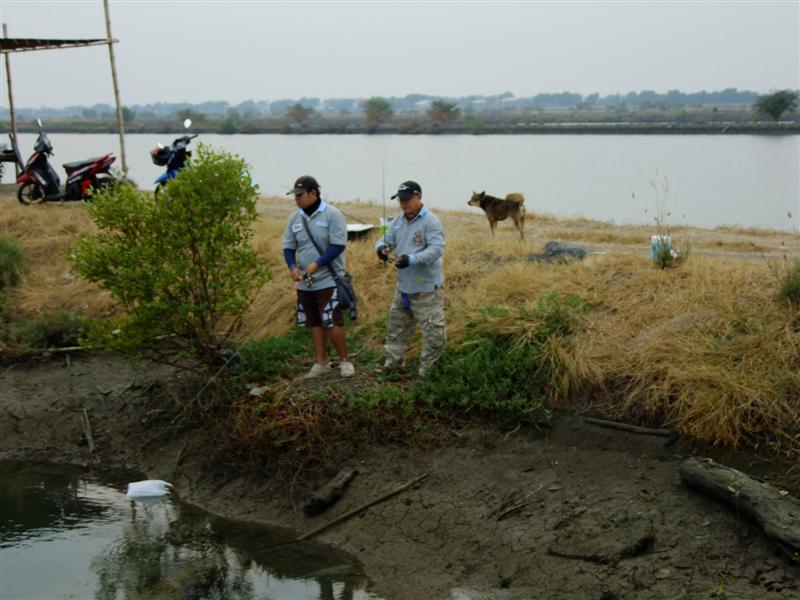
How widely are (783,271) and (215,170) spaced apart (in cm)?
486

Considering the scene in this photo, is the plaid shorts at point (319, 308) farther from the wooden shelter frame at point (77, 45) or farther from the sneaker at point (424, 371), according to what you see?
the wooden shelter frame at point (77, 45)

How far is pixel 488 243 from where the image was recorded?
10.4m

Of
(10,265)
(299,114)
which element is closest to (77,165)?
(10,265)

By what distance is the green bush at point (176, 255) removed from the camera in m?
7.42

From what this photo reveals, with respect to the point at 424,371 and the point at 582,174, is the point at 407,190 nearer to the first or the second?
the point at 424,371

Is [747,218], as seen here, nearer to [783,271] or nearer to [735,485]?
[783,271]

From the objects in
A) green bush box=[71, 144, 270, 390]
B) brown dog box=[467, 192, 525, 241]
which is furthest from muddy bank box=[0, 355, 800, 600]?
brown dog box=[467, 192, 525, 241]

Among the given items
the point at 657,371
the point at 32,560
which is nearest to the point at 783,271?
the point at 657,371

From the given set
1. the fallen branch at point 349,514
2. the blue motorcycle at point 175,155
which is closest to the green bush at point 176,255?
the fallen branch at point 349,514

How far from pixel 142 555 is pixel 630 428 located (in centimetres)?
366

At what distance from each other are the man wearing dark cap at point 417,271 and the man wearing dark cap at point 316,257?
0.40 meters

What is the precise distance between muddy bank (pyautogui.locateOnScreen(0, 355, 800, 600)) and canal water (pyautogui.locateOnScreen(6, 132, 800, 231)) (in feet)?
18.4

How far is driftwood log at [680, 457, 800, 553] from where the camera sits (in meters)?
5.19

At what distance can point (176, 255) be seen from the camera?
755 centimetres
